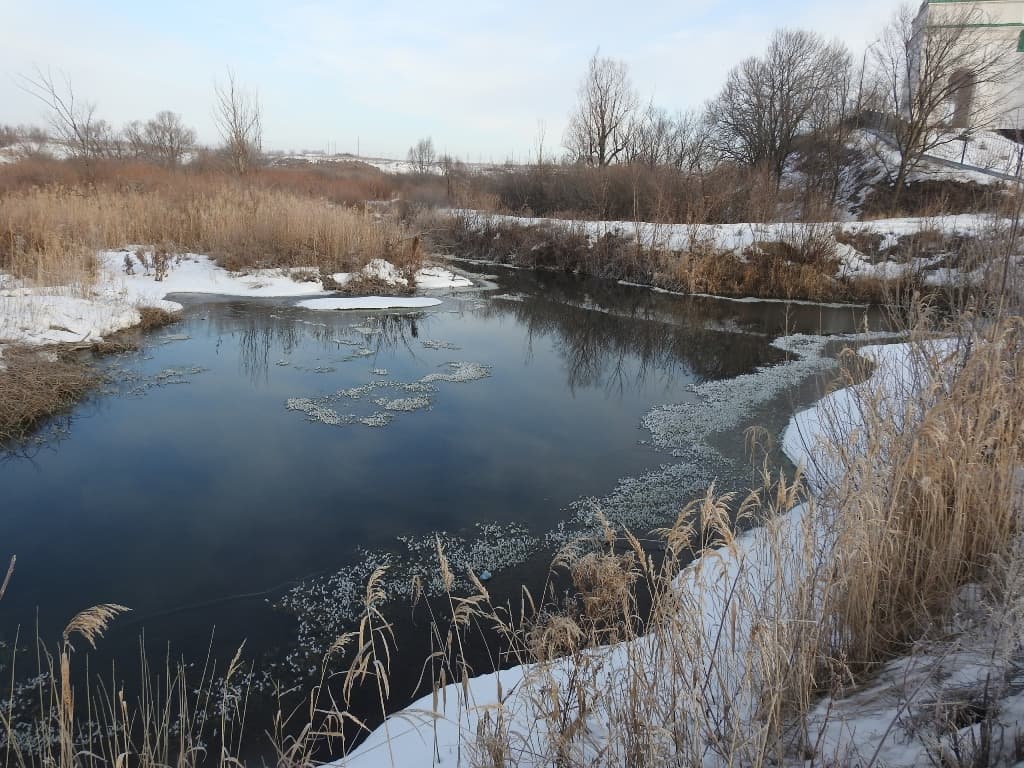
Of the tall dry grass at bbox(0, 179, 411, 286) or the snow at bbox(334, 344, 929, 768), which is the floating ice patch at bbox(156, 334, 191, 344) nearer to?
the tall dry grass at bbox(0, 179, 411, 286)

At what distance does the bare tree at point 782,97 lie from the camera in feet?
91.4

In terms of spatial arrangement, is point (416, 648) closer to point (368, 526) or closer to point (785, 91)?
point (368, 526)

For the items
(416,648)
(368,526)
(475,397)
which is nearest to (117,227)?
(475,397)

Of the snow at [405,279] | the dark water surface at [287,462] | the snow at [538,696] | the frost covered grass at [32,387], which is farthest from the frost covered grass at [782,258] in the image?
the snow at [538,696]

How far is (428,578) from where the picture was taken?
3.64 m

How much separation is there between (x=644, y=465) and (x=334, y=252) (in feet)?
34.8

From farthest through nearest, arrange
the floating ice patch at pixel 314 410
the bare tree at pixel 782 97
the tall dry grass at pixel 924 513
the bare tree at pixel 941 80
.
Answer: the bare tree at pixel 782 97, the bare tree at pixel 941 80, the floating ice patch at pixel 314 410, the tall dry grass at pixel 924 513

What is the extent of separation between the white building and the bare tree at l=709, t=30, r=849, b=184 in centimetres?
384

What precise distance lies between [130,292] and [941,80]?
25.9 metres

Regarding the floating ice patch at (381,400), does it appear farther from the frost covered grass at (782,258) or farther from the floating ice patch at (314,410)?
the frost covered grass at (782,258)

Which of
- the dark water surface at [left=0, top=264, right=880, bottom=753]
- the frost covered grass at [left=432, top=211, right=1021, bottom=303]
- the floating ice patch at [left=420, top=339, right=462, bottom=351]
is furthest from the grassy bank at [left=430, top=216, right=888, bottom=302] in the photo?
the floating ice patch at [left=420, top=339, right=462, bottom=351]

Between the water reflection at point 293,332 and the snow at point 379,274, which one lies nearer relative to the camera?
the water reflection at point 293,332

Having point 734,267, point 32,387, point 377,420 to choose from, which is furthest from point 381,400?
point 734,267

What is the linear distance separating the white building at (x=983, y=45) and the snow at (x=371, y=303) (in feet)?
67.2
